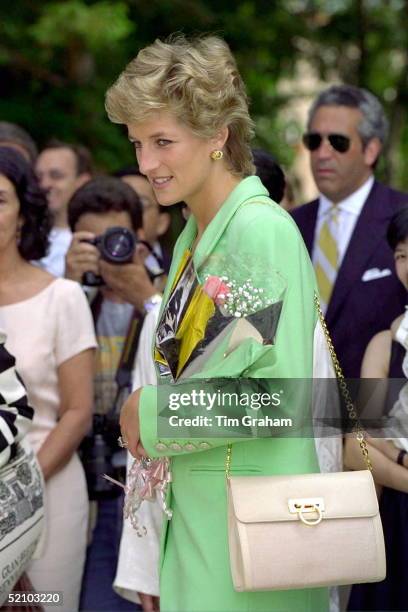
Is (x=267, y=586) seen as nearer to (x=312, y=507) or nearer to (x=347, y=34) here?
(x=312, y=507)

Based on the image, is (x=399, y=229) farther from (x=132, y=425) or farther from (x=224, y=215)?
(x=132, y=425)

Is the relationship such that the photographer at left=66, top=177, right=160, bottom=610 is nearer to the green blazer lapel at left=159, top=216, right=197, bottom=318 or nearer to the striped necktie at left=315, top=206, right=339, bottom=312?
the striped necktie at left=315, top=206, right=339, bottom=312

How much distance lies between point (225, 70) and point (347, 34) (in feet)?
19.1

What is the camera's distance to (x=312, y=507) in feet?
7.77

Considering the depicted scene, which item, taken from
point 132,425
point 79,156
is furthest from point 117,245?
point 79,156

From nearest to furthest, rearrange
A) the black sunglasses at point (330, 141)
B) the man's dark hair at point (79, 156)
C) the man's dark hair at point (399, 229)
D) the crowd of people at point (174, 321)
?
the crowd of people at point (174, 321) → the man's dark hair at point (399, 229) → the black sunglasses at point (330, 141) → the man's dark hair at point (79, 156)

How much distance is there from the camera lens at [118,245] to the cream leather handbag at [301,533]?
172 cm

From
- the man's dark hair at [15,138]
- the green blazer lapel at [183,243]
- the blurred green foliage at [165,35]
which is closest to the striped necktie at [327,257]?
the man's dark hair at [15,138]

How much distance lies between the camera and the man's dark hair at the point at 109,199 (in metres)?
4.48

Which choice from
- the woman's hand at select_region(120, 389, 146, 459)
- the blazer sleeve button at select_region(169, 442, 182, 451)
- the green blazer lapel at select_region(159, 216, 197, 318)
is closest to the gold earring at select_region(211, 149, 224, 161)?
the green blazer lapel at select_region(159, 216, 197, 318)

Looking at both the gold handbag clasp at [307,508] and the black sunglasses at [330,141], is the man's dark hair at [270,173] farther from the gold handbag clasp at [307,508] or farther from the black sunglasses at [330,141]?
the gold handbag clasp at [307,508]

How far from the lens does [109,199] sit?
4488 millimetres

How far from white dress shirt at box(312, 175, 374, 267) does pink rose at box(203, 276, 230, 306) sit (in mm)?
2226

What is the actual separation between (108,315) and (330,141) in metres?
1.33
